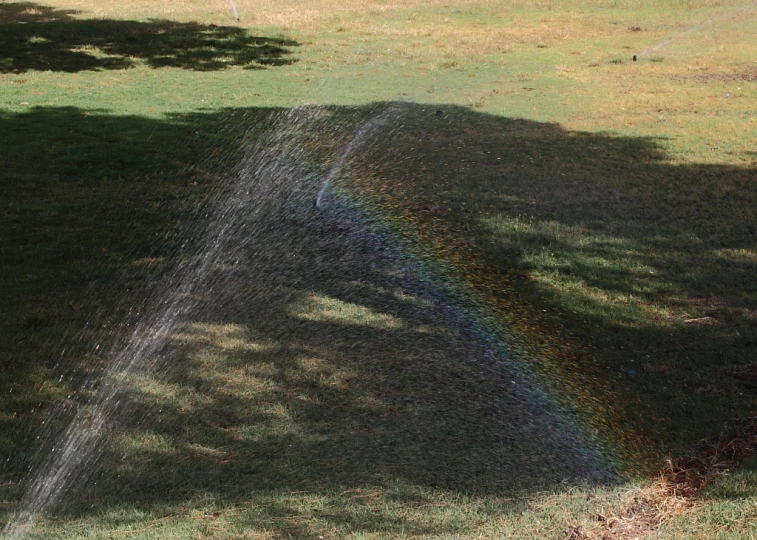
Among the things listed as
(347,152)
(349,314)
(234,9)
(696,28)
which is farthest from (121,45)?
(349,314)

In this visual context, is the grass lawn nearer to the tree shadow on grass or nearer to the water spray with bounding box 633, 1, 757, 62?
the tree shadow on grass

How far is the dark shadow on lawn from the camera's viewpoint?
392 centimetres

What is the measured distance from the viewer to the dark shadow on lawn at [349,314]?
3916mm

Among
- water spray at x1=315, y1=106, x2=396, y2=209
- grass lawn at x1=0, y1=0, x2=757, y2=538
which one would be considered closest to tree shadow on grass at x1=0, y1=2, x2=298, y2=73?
grass lawn at x1=0, y1=0, x2=757, y2=538

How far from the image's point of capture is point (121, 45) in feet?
59.9

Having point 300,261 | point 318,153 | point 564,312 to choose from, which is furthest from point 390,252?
point 318,153

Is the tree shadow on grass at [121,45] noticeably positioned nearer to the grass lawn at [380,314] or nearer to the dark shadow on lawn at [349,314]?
the grass lawn at [380,314]

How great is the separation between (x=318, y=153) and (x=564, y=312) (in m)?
5.02

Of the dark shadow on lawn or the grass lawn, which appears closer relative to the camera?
the grass lawn

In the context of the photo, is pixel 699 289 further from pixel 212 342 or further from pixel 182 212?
pixel 182 212

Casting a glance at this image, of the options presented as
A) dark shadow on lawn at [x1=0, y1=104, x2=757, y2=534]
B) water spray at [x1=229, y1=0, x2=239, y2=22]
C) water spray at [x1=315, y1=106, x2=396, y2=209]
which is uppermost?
water spray at [x1=229, y1=0, x2=239, y2=22]

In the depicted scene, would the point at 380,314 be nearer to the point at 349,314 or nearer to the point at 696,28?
the point at 349,314

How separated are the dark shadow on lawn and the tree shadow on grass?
22.2 ft

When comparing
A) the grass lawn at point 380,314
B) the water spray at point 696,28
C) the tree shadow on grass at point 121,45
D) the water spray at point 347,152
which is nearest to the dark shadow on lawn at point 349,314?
the grass lawn at point 380,314
